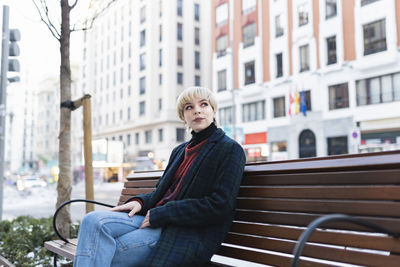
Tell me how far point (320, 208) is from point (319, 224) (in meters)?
0.64

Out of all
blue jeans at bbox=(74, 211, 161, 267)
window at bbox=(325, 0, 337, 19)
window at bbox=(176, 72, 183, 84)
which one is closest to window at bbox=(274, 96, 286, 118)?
window at bbox=(325, 0, 337, 19)

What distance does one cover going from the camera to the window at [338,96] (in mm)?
21953

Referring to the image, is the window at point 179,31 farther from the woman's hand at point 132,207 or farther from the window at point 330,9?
the woman's hand at point 132,207

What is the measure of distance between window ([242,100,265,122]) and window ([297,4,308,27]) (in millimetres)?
6006

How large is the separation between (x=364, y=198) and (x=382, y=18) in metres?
21.0

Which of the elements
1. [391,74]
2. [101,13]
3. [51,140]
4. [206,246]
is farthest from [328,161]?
[51,140]

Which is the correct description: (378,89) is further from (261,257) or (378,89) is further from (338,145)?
(261,257)

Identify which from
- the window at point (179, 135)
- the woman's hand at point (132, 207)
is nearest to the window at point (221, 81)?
the window at point (179, 135)

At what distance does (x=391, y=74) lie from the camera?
64.7 ft

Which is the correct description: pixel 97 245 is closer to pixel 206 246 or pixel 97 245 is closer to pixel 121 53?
pixel 206 246

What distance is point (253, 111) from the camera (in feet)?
92.4

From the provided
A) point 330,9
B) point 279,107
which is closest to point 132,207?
point 330,9

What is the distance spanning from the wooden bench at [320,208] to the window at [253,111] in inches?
993

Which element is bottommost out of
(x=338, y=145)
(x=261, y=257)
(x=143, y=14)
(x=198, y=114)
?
(x=261, y=257)
